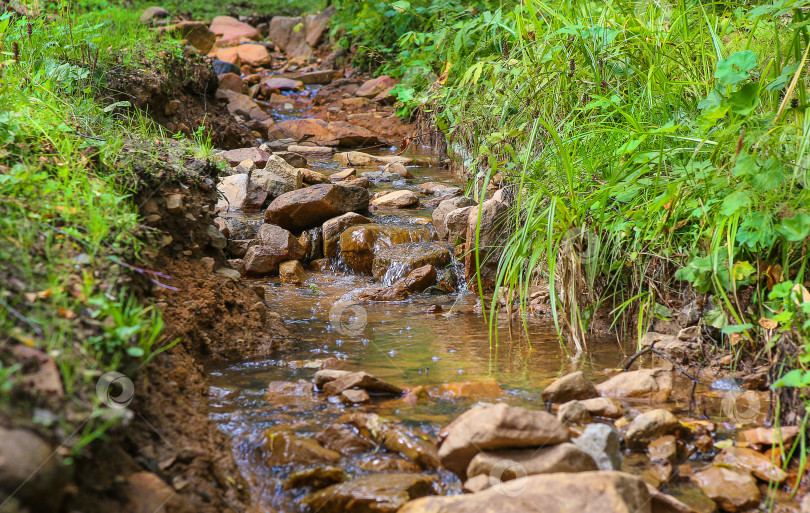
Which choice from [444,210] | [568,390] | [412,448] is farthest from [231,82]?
[412,448]

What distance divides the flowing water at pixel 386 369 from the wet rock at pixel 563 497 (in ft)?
0.84

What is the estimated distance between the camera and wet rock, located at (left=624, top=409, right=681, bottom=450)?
208cm

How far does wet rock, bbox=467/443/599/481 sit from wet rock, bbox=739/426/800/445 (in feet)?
2.12

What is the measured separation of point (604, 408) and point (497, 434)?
2.05 ft

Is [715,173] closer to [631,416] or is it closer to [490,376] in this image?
[631,416]

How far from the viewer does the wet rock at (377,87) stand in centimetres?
1039

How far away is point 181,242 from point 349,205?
275 centimetres

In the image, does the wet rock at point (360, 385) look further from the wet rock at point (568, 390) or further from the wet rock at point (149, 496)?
the wet rock at point (149, 496)

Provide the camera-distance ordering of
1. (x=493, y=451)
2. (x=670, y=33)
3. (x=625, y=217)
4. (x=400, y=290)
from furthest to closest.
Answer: (x=400, y=290) → (x=670, y=33) → (x=625, y=217) → (x=493, y=451)

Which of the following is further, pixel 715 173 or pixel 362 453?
pixel 715 173

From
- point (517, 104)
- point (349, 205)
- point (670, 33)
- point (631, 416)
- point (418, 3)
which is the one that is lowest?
point (631, 416)

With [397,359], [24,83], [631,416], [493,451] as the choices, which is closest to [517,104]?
[397,359]

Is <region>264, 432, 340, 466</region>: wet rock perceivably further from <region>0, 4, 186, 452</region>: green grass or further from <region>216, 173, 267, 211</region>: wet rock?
<region>216, 173, 267, 211</region>: wet rock

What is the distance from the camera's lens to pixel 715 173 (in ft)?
8.36
